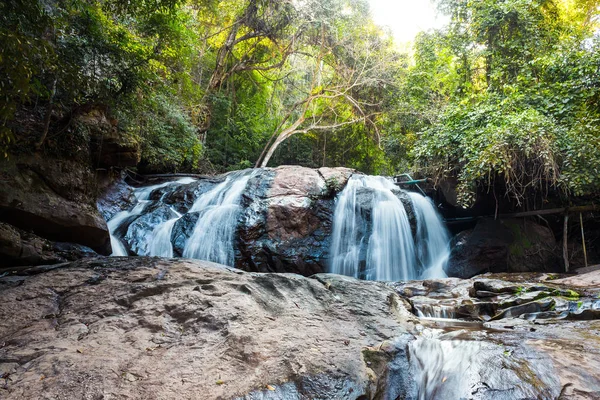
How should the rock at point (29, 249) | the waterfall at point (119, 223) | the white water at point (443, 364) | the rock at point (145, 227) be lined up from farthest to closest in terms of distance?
1. the rock at point (145, 227)
2. the waterfall at point (119, 223)
3. the rock at point (29, 249)
4. the white water at point (443, 364)

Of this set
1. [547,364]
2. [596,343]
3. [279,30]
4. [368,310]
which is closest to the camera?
[547,364]

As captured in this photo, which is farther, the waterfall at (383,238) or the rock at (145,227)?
the waterfall at (383,238)

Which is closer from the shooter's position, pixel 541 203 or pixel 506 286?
pixel 506 286

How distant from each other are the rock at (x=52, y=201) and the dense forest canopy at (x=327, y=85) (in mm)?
466

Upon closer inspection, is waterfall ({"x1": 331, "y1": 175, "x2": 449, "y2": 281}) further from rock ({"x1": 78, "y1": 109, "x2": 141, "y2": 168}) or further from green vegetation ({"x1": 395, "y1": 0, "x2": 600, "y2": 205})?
rock ({"x1": 78, "y1": 109, "x2": 141, "y2": 168})

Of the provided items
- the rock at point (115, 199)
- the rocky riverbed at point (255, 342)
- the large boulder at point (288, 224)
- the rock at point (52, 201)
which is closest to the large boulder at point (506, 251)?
the large boulder at point (288, 224)

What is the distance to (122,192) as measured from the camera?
1002cm

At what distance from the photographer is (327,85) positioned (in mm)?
18750

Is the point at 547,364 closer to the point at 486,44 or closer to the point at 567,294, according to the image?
the point at 567,294

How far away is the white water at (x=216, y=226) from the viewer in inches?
323

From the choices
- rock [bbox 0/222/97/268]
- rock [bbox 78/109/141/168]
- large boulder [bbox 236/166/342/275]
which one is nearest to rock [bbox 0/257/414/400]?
rock [bbox 0/222/97/268]

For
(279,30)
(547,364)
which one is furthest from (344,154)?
(547,364)

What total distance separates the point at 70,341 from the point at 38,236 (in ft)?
13.7

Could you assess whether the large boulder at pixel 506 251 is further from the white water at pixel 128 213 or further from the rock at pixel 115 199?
the rock at pixel 115 199
